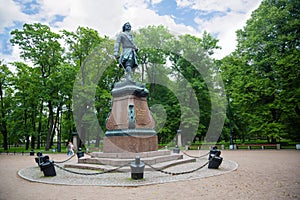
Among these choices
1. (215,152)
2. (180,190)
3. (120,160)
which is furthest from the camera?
(215,152)

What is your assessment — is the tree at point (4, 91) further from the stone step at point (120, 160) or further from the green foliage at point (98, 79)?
the stone step at point (120, 160)

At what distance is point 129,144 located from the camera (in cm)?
1009

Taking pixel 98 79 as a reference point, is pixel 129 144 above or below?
below

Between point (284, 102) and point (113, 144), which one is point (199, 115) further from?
point (113, 144)

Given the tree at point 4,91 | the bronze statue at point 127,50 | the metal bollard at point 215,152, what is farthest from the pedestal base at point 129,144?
the tree at point 4,91

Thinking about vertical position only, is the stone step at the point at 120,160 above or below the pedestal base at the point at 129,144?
below

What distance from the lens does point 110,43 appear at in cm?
2906

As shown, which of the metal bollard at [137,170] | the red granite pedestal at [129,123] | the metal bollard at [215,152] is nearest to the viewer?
the metal bollard at [137,170]

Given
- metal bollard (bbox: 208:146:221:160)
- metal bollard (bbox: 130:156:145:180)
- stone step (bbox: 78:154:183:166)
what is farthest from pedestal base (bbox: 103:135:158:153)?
metal bollard (bbox: 130:156:145:180)

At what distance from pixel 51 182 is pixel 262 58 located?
24291 millimetres

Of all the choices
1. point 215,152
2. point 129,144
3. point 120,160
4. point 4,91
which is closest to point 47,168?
point 120,160

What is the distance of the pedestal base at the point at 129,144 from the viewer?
10.1 m

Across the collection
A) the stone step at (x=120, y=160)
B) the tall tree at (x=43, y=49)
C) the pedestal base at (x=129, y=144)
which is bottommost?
the stone step at (x=120, y=160)

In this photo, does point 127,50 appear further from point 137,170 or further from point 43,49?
point 43,49
